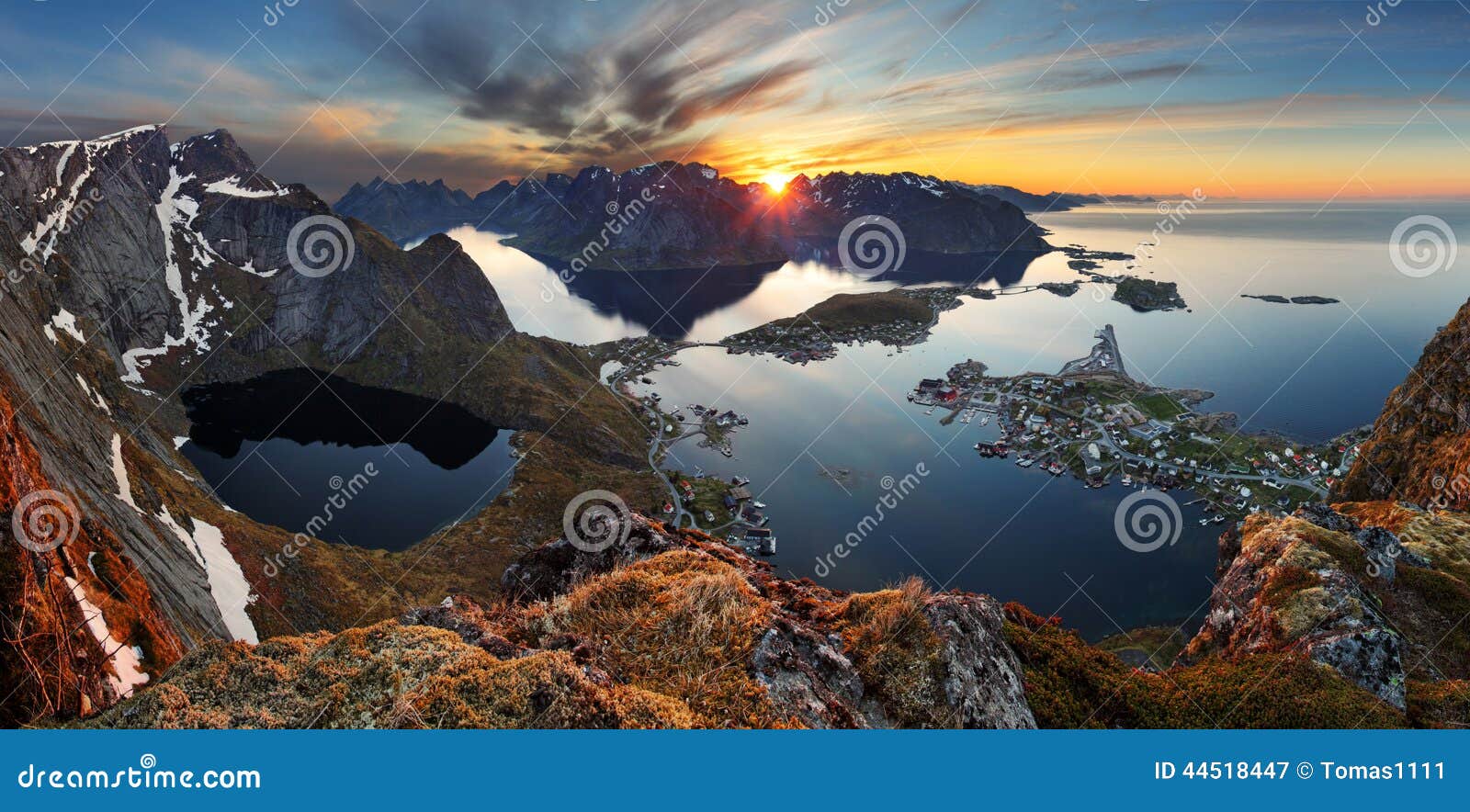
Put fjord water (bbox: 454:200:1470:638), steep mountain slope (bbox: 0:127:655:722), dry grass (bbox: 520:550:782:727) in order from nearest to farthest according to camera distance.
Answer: dry grass (bbox: 520:550:782:727) → steep mountain slope (bbox: 0:127:655:722) → fjord water (bbox: 454:200:1470:638)

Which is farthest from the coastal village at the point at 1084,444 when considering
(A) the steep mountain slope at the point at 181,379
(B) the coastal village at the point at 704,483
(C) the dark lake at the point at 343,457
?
(C) the dark lake at the point at 343,457

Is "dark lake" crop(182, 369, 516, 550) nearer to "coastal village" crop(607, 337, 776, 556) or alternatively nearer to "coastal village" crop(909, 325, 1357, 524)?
"coastal village" crop(607, 337, 776, 556)

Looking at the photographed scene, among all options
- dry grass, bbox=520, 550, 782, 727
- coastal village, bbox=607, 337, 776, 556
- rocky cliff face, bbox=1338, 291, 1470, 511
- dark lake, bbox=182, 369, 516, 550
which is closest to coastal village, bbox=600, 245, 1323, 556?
coastal village, bbox=607, 337, 776, 556

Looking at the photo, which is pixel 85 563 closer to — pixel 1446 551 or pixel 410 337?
pixel 1446 551

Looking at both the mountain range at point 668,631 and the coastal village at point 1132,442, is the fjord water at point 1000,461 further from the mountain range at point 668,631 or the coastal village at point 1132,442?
the mountain range at point 668,631

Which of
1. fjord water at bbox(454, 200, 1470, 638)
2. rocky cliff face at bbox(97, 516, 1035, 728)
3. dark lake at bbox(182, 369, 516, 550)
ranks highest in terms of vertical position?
fjord water at bbox(454, 200, 1470, 638)

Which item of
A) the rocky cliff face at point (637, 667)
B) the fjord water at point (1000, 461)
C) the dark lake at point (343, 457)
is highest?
the fjord water at point (1000, 461)
